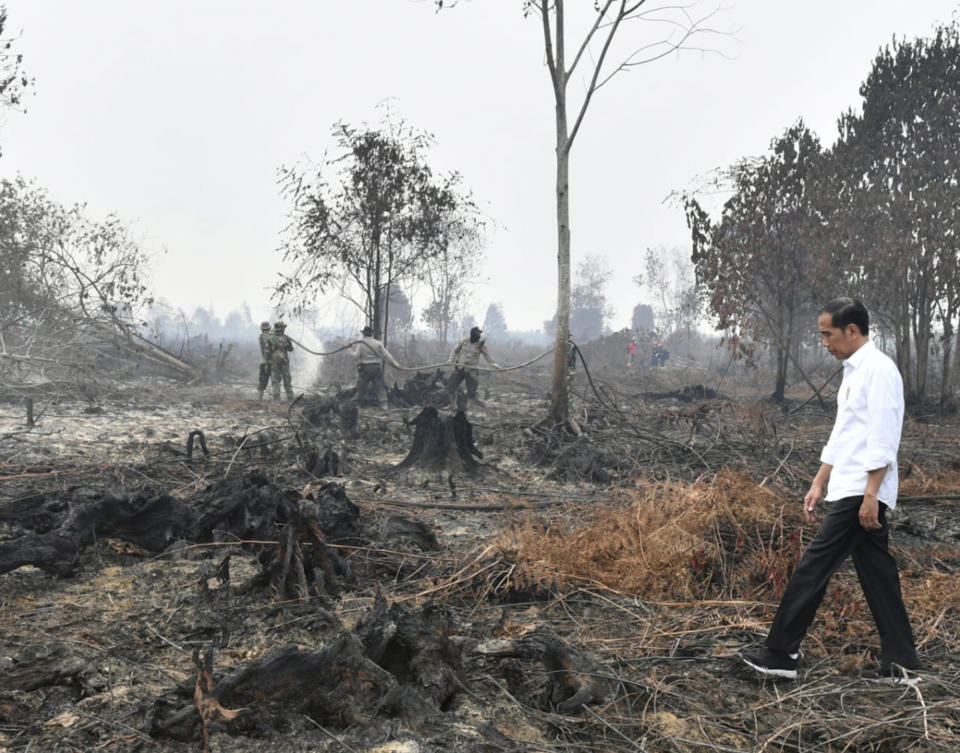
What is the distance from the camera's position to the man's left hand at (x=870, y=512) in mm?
2881

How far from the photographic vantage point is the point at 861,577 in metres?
3.06

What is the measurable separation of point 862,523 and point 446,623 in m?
1.85

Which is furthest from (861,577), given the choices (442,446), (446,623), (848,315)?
(442,446)

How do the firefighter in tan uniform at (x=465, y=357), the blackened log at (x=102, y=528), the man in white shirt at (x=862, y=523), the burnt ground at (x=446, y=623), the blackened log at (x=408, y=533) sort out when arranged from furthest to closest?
the firefighter in tan uniform at (x=465, y=357)
the blackened log at (x=408, y=533)
the blackened log at (x=102, y=528)
the man in white shirt at (x=862, y=523)
the burnt ground at (x=446, y=623)

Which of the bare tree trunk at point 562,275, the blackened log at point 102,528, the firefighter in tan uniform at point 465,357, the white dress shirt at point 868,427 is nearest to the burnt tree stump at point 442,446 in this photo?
the bare tree trunk at point 562,275

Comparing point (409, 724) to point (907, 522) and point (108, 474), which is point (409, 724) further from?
point (108, 474)

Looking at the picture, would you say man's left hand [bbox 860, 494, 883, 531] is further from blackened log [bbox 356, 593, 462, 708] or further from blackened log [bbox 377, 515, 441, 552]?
blackened log [bbox 377, 515, 441, 552]

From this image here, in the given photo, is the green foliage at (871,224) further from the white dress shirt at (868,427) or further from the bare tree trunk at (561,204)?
the white dress shirt at (868,427)

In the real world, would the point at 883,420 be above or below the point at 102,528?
above

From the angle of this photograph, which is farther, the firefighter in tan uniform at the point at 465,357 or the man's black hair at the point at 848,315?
the firefighter in tan uniform at the point at 465,357

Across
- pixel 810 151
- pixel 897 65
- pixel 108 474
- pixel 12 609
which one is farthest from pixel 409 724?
pixel 897 65

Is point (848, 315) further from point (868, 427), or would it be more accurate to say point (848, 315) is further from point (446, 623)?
point (446, 623)

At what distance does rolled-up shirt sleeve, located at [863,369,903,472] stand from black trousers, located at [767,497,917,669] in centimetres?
20

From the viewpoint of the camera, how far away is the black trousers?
9.84ft
